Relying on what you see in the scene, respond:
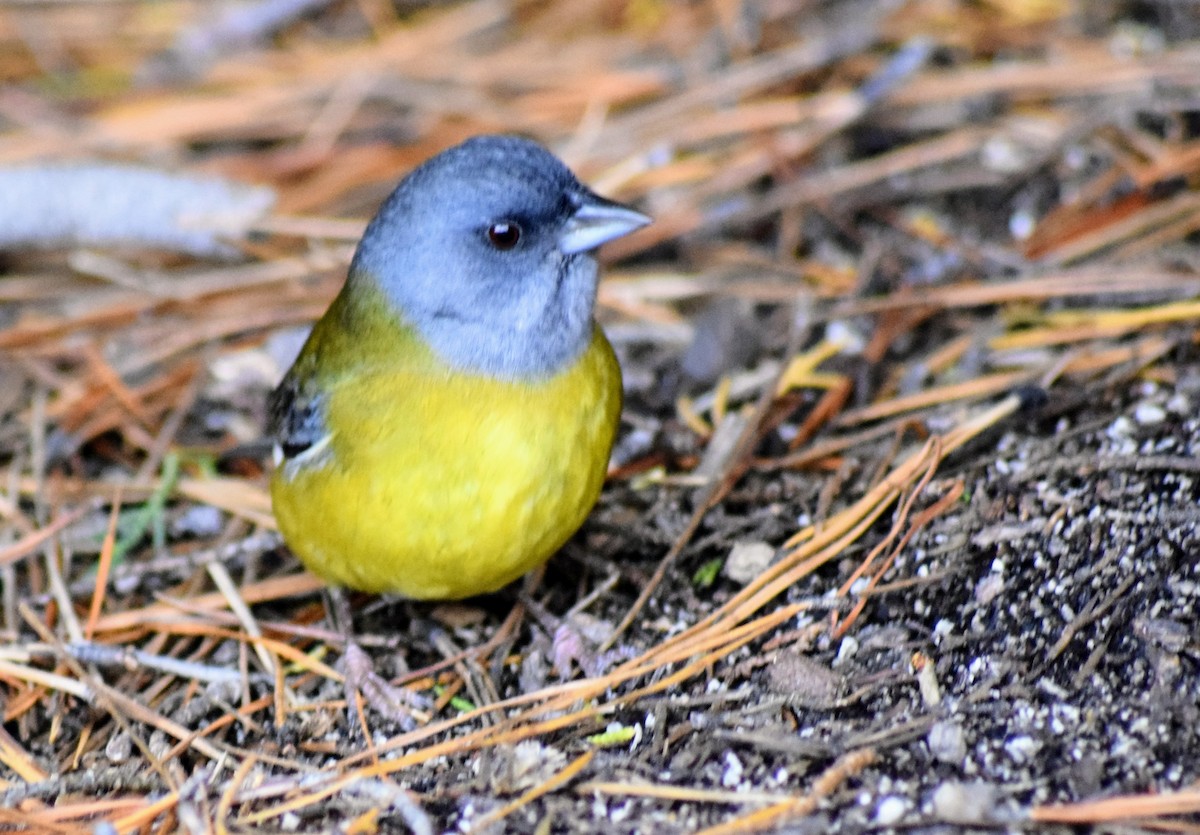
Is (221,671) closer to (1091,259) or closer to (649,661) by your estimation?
(649,661)

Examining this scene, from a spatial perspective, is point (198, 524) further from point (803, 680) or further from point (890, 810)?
point (890, 810)

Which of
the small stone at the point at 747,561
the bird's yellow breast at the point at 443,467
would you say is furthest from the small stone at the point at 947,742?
the bird's yellow breast at the point at 443,467

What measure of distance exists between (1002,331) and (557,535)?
1.94 metres

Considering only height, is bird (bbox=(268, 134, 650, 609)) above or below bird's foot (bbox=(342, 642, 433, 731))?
above

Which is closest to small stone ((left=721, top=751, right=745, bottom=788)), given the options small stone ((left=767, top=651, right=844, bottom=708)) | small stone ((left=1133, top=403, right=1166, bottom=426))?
small stone ((left=767, top=651, right=844, bottom=708))

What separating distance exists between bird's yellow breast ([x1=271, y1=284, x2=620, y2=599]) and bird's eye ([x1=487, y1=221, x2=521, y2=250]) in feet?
1.12

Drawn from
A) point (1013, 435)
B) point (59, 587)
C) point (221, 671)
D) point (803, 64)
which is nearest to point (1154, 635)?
point (1013, 435)

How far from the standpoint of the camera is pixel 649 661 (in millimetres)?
3750

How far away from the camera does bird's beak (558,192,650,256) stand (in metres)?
3.76

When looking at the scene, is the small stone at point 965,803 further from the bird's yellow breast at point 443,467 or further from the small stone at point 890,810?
the bird's yellow breast at point 443,467

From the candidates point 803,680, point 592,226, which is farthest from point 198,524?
point 803,680

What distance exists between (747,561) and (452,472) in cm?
101

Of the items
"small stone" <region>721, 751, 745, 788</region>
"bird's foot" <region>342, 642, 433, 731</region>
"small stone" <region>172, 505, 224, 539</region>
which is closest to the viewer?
"small stone" <region>721, 751, 745, 788</region>

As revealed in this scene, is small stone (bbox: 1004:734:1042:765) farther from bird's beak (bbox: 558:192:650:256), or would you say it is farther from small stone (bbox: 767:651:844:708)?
bird's beak (bbox: 558:192:650:256)
